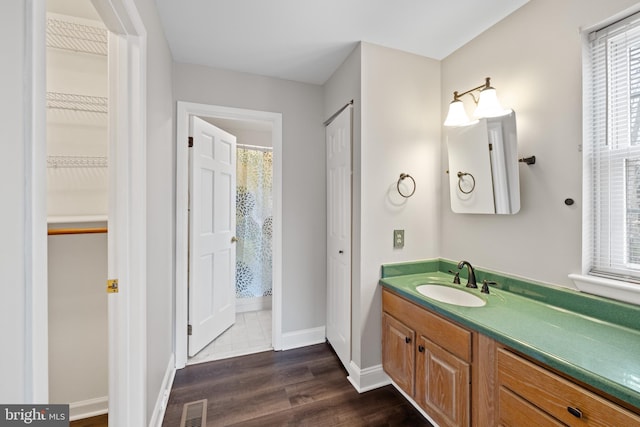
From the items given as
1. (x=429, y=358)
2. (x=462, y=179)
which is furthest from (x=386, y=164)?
(x=429, y=358)

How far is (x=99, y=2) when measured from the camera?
38.1 inches

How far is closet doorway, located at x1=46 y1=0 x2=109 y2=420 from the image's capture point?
1460 mm

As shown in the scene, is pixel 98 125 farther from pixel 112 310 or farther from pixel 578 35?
pixel 578 35

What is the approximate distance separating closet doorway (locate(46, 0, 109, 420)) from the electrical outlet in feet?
6.17

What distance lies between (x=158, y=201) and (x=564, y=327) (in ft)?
7.16

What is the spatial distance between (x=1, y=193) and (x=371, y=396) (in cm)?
208

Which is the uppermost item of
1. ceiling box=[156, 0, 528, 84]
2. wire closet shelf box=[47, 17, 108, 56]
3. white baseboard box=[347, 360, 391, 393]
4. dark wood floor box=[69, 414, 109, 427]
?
ceiling box=[156, 0, 528, 84]

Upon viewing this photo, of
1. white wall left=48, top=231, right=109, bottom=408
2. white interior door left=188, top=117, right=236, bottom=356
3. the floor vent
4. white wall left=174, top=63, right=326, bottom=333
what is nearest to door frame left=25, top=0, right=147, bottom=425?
the floor vent

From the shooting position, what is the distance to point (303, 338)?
7.92ft

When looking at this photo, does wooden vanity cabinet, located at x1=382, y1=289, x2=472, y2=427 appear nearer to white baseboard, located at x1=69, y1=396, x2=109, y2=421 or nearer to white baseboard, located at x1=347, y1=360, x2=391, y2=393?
white baseboard, located at x1=347, y1=360, x2=391, y2=393

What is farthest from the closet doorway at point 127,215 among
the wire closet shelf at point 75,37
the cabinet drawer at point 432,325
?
the cabinet drawer at point 432,325

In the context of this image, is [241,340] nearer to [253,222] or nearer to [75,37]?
[253,222]

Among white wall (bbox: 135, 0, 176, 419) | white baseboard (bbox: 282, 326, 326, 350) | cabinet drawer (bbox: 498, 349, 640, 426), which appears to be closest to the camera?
cabinet drawer (bbox: 498, 349, 640, 426)

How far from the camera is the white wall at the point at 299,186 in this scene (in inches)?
Answer: 90.7
